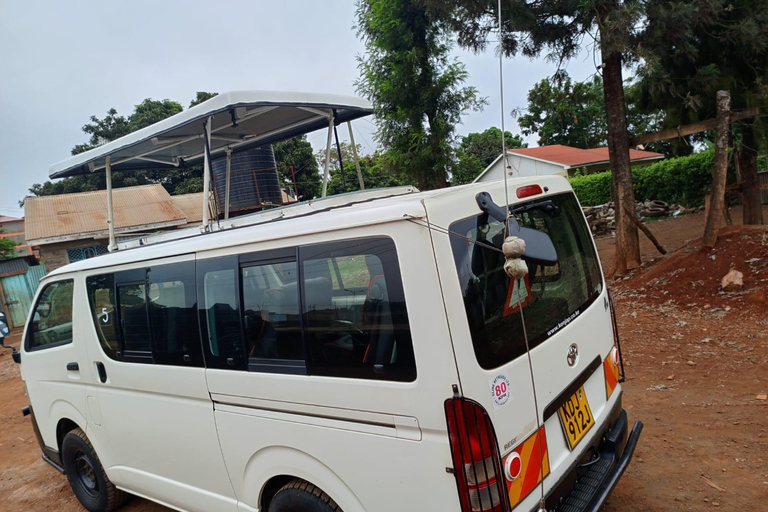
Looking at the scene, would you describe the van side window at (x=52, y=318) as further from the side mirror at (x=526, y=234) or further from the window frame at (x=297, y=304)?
the side mirror at (x=526, y=234)

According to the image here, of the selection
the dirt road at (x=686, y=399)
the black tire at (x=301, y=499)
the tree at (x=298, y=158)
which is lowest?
the dirt road at (x=686, y=399)

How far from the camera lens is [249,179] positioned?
6.81 m

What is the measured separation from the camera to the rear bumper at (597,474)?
2191 millimetres

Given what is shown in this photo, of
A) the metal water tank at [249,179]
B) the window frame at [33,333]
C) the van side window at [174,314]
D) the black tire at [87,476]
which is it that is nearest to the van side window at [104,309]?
the window frame at [33,333]

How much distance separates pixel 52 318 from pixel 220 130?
2.45m

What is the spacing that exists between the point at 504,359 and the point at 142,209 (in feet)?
62.6

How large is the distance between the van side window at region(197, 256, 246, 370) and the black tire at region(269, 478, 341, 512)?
0.63 meters

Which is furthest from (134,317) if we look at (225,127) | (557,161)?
(557,161)

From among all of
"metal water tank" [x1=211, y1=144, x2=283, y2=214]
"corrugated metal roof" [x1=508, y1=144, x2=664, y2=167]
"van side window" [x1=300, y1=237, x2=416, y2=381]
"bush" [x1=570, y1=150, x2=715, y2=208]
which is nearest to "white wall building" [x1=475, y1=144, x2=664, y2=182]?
"corrugated metal roof" [x1=508, y1=144, x2=664, y2=167]

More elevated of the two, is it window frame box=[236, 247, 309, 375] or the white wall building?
the white wall building

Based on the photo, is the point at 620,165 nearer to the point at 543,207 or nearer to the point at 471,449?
the point at 543,207

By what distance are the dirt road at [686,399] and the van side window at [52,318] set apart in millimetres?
1474

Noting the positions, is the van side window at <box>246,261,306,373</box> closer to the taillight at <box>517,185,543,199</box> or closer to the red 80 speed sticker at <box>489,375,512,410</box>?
the red 80 speed sticker at <box>489,375,512,410</box>

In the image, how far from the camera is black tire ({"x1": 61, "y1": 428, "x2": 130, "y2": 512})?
12.0 ft
